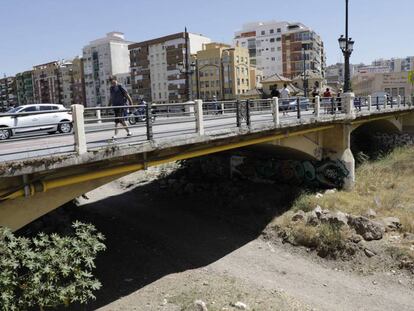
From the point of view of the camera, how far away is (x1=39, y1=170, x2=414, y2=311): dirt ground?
11.4 meters

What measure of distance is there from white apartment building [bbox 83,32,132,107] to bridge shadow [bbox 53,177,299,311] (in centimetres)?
8309

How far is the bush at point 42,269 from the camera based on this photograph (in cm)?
698

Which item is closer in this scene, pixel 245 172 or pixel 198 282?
pixel 198 282

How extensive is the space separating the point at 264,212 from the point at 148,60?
79412 mm

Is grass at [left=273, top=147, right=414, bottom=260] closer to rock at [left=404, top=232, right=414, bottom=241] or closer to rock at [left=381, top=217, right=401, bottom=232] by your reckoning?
rock at [left=381, top=217, right=401, bottom=232]

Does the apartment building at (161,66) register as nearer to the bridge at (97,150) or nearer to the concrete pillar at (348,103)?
the concrete pillar at (348,103)

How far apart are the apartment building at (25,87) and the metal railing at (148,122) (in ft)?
384

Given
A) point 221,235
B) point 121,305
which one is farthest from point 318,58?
point 121,305

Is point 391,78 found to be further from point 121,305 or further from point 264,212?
point 121,305

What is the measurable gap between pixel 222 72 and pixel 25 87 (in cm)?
7372

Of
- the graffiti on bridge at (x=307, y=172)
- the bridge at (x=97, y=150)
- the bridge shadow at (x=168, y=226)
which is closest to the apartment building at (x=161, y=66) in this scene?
the graffiti on bridge at (x=307, y=172)

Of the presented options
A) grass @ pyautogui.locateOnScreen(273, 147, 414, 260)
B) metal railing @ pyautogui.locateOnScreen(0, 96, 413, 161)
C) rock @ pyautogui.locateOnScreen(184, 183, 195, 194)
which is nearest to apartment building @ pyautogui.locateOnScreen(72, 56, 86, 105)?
rock @ pyautogui.locateOnScreen(184, 183, 195, 194)

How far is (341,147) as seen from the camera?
69.4ft

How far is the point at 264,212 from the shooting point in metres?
18.6
